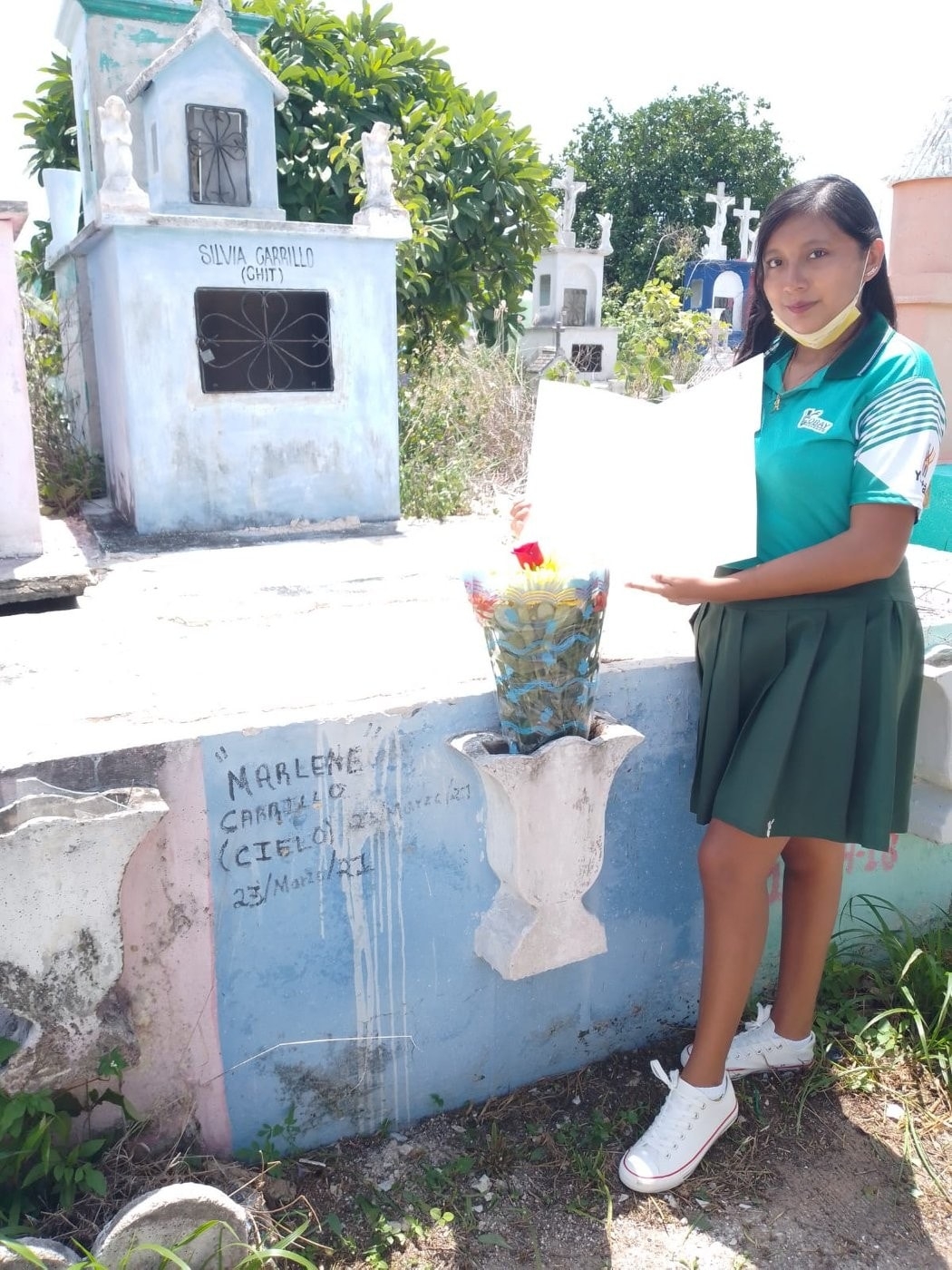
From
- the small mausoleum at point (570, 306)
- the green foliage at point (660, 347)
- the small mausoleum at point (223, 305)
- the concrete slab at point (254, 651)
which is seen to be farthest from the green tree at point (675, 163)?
the concrete slab at point (254, 651)

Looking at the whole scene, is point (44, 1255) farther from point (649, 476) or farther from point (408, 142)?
point (408, 142)

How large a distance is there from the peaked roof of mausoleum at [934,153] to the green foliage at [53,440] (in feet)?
18.1

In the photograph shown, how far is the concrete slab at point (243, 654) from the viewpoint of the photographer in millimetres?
1974

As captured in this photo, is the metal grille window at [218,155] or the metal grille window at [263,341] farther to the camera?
the metal grille window at [218,155]

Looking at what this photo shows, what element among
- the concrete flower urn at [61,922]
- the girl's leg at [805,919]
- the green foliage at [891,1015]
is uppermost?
the concrete flower urn at [61,922]

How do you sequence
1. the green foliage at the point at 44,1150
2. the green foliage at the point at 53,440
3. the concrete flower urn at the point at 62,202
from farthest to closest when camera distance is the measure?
the concrete flower urn at the point at 62,202
the green foliage at the point at 53,440
the green foliage at the point at 44,1150

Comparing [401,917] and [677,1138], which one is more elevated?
[401,917]

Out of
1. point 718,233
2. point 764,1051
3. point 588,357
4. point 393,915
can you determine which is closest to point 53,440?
point 393,915

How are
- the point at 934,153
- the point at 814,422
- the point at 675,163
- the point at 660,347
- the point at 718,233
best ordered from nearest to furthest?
the point at 814,422, the point at 934,153, the point at 660,347, the point at 718,233, the point at 675,163

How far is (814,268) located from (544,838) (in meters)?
1.17

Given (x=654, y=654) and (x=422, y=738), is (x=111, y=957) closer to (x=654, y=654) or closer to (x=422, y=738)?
(x=422, y=738)

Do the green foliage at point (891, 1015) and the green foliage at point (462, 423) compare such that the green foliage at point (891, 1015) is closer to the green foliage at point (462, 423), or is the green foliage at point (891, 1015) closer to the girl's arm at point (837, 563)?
the girl's arm at point (837, 563)

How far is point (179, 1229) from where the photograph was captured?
1.68 meters

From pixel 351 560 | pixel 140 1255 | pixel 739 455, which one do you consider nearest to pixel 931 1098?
pixel 739 455
